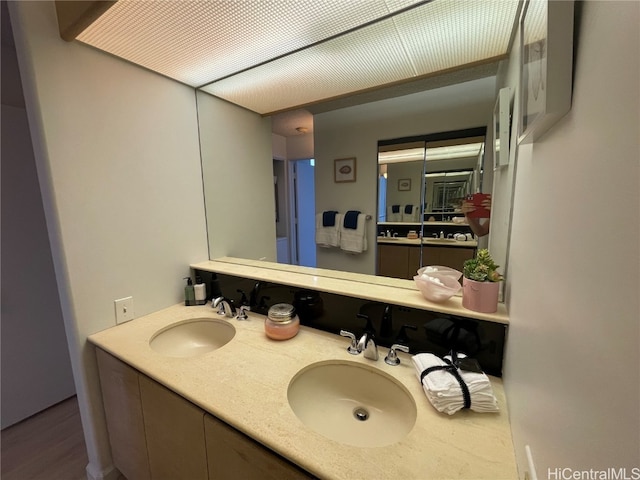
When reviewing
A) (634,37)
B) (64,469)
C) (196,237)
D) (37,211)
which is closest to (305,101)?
(196,237)

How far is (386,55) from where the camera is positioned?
3.88 feet

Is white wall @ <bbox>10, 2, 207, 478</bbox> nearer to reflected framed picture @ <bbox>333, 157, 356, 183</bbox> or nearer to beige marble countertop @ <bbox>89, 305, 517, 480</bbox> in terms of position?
beige marble countertop @ <bbox>89, 305, 517, 480</bbox>

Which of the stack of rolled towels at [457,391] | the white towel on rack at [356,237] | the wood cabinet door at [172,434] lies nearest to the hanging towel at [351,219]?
the white towel on rack at [356,237]

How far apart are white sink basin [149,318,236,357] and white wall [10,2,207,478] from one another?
217 mm

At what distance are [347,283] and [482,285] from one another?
56cm

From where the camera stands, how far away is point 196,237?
1666 millimetres

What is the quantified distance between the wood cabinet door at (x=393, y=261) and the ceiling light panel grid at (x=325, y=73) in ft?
2.82

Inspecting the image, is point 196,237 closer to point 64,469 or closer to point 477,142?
point 64,469

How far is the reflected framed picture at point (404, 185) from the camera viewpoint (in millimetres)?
1357

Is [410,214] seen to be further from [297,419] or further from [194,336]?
[194,336]

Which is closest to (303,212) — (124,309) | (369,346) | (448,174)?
(448,174)

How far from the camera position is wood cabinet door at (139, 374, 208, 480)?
0.87m

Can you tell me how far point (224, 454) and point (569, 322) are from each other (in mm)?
946

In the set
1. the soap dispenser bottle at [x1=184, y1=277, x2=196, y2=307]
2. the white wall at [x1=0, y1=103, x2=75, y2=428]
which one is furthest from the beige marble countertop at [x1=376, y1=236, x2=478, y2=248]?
the white wall at [x1=0, y1=103, x2=75, y2=428]
